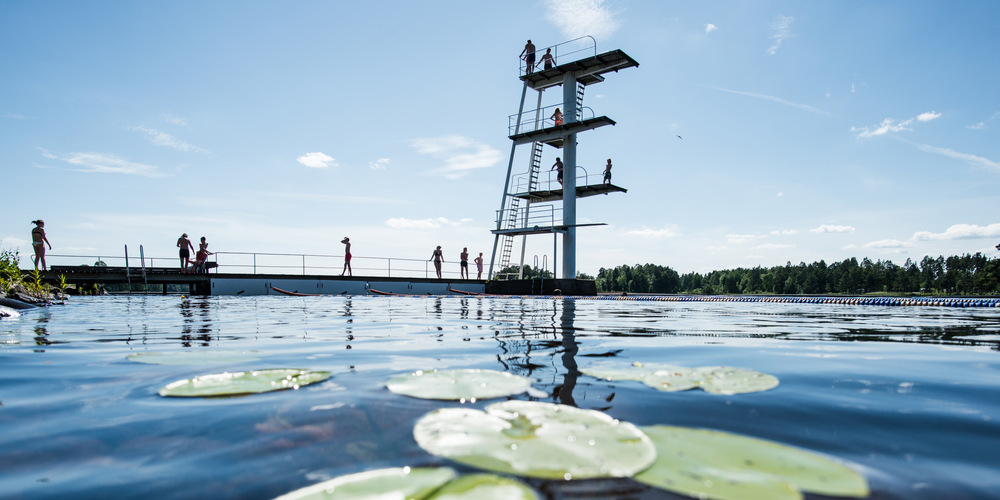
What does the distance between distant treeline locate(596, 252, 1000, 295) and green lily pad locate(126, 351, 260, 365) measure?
10756cm

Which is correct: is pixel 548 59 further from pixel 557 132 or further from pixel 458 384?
pixel 458 384

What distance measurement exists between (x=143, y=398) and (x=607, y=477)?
69.8 inches

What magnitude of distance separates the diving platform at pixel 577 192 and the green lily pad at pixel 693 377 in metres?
16.9

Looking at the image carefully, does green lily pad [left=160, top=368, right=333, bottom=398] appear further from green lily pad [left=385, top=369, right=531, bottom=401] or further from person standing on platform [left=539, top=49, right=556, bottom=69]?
person standing on platform [left=539, top=49, right=556, bottom=69]

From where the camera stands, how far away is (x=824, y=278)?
368 ft

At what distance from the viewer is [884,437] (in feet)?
4.75

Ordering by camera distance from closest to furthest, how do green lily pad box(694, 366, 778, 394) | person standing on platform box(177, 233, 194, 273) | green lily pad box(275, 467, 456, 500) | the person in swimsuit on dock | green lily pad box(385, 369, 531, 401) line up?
green lily pad box(275, 467, 456, 500)
green lily pad box(385, 369, 531, 401)
green lily pad box(694, 366, 778, 394)
the person in swimsuit on dock
person standing on platform box(177, 233, 194, 273)

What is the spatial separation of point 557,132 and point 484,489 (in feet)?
61.8

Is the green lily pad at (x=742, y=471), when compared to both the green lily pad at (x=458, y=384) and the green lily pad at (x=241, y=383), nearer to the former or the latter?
the green lily pad at (x=458, y=384)

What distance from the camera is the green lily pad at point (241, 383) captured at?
1897 millimetres

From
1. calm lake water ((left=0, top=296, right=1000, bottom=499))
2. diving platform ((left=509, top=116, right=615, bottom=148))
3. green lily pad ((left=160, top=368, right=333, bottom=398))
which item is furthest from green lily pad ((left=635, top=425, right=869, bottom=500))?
diving platform ((left=509, top=116, right=615, bottom=148))

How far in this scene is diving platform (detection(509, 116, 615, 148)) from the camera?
17812 millimetres

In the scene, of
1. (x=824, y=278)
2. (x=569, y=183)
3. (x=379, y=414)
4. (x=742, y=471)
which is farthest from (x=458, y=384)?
(x=824, y=278)

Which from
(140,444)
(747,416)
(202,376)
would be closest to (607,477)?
(747,416)
